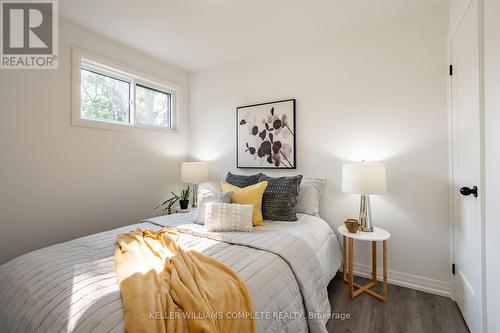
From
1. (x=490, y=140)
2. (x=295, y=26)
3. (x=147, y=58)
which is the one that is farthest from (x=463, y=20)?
(x=147, y=58)

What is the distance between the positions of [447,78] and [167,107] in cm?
330

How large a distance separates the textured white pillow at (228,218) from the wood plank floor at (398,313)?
94 cm

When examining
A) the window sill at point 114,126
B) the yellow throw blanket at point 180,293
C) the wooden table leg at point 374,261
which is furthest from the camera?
the window sill at point 114,126

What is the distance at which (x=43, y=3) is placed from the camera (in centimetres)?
209

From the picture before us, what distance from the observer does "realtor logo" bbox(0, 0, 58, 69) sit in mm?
2049

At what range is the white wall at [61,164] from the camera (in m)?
2.04

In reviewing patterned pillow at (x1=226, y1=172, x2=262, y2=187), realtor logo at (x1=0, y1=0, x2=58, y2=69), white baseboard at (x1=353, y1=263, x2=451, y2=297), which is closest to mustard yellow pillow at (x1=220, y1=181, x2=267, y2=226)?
patterned pillow at (x1=226, y1=172, x2=262, y2=187)

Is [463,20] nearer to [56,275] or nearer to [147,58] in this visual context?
[56,275]

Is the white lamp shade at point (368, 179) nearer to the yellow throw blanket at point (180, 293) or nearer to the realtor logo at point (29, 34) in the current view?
the yellow throw blanket at point (180, 293)

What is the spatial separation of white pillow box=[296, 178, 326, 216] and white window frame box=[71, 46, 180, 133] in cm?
209

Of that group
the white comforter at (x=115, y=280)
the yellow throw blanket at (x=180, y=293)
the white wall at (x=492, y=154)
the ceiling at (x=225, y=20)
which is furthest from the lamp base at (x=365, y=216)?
the ceiling at (x=225, y=20)

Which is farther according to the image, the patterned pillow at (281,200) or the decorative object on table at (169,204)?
the decorative object on table at (169,204)

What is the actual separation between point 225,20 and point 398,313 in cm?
299

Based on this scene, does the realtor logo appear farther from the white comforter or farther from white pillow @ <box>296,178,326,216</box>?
white pillow @ <box>296,178,326,216</box>
